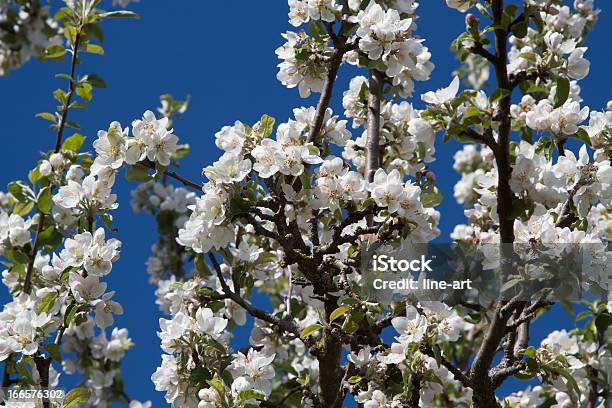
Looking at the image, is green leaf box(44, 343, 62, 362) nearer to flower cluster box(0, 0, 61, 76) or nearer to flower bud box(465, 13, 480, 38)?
flower cluster box(0, 0, 61, 76)

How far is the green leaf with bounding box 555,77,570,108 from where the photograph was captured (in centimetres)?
267

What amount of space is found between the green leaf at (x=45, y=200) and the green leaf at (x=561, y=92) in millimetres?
2144

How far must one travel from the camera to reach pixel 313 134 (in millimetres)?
3229

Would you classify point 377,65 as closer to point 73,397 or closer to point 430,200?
point 430,200

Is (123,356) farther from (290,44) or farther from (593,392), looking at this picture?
(593,392)

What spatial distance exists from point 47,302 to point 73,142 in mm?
1017

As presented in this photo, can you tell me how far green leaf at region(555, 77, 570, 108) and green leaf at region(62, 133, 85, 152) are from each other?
218cm

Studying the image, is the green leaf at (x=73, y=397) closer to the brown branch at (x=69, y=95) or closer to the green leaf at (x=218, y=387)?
the green leaf at (x=218, y=387)

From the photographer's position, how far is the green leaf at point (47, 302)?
2.99m

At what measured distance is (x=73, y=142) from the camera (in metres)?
3.76

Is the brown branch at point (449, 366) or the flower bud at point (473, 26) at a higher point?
the flower bud at point (473, 26)

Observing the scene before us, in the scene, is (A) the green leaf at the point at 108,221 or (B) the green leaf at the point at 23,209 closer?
(A) the green leaf at the point at 108,221

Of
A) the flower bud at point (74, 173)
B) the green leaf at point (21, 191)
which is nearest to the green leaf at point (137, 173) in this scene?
the flower bud at point (74, 173)

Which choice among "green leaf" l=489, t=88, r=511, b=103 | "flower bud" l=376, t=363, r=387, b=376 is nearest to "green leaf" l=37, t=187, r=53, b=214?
"flower bud" l=376, t=363, r=387, b=376
